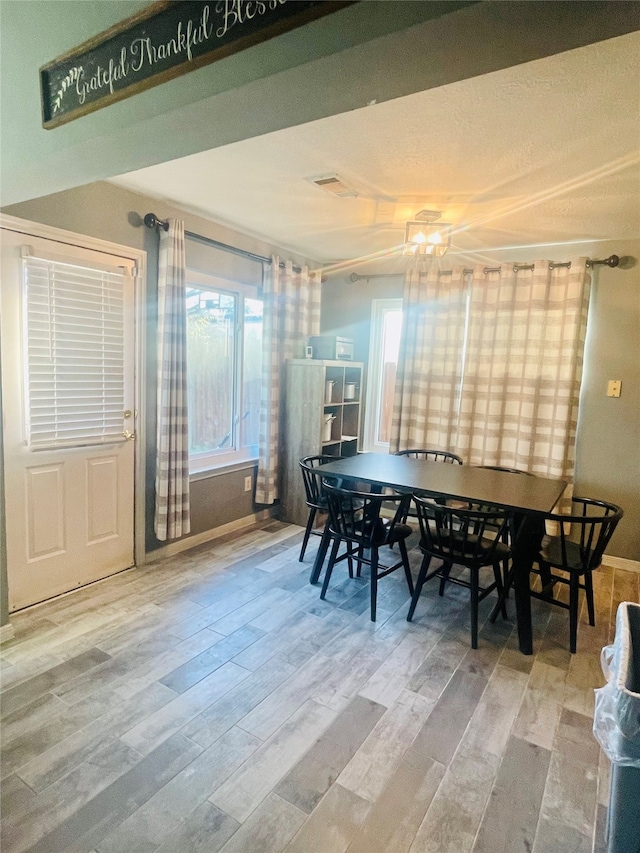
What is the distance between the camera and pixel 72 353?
9.07ft

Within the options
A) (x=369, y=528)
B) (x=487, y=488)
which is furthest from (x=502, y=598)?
(x=369, y=528)

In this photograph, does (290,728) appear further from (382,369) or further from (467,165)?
(382,369)

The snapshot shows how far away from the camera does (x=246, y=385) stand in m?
4.21

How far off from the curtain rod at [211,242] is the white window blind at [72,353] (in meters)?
0.42

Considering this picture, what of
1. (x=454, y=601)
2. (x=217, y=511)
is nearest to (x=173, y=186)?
(x=217, y=511)

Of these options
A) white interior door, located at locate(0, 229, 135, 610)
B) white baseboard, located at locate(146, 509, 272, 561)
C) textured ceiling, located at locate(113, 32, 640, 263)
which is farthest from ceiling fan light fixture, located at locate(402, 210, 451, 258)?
white baseboard, located at locate(146, 509, 272, 561)

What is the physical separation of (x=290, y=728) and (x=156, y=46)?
2.27 metres

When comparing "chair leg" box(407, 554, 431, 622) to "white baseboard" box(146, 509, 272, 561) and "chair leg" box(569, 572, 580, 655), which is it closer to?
"chair leg" box(569, 572, 580, 655)

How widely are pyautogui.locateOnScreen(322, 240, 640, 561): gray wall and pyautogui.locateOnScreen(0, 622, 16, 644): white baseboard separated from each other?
3913mm

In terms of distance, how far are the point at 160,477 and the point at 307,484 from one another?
998mm

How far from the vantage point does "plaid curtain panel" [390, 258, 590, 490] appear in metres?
3.72

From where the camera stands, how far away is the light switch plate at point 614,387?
363 centimetres

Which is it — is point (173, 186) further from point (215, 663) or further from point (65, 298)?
point (215, 663)

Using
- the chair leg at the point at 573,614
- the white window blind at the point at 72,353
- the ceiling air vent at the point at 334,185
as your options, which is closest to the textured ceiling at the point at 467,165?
the ceiling air vent at the point at 334,185
